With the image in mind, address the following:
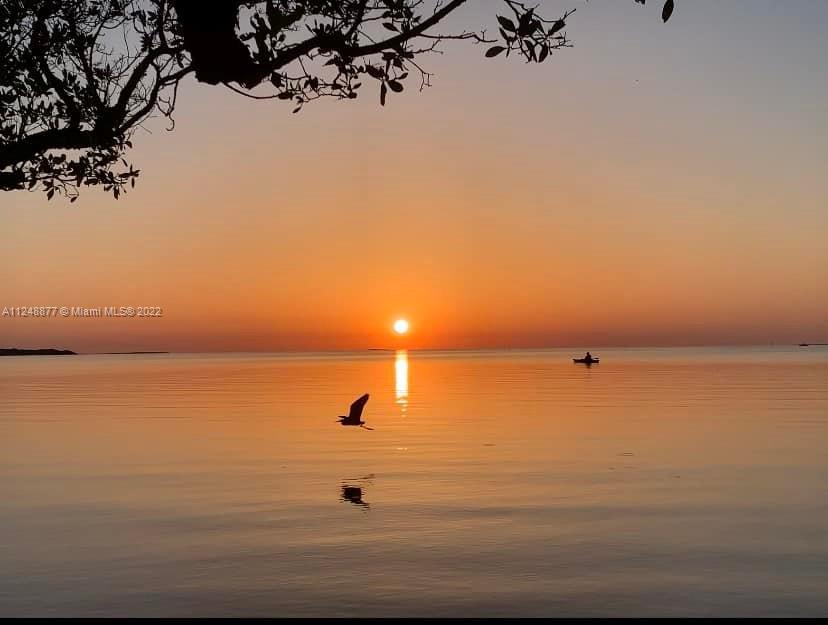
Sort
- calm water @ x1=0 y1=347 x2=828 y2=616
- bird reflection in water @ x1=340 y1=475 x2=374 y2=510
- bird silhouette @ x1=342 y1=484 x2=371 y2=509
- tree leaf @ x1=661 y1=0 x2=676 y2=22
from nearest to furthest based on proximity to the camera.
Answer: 1. tree leaf @ x1=661 y1=0 x2=676 y2=22
2. calm water @ x1=0 y1=347 x2=828 y2=616
3. bird silhouette @ x1=342 y1=484 x2=371 y2=509
4. bird reflection in water @ x1=340 y1=475 x2=374 y2=510

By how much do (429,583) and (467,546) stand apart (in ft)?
8.61

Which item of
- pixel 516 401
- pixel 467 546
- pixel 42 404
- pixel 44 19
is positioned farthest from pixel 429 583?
pixel 42 404

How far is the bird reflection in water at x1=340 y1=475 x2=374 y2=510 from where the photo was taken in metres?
21.2

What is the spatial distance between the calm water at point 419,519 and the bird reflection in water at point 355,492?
0.17 feet

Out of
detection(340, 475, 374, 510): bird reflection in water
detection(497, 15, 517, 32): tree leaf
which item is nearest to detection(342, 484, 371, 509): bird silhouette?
detection(340, 475, 374, 510): bird reflection in water

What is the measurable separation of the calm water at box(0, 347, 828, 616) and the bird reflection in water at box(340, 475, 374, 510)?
5 centimetres

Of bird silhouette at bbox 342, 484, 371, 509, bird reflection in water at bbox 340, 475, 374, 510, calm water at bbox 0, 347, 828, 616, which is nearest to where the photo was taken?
calm water at bbox 0, 347, 828, 616

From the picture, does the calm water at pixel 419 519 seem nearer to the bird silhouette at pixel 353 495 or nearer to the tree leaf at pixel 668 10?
the bird silhouette at pixel 353 495

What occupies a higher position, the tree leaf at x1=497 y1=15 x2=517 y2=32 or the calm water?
the tree leaf at x1=497 y1=15 x2=517 y2=32

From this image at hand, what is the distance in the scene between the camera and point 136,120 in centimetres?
971

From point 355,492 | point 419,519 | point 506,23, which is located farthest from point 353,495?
point 506,23

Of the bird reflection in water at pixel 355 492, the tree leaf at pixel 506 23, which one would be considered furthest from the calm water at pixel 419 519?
the tree leaf at pixel 506 23

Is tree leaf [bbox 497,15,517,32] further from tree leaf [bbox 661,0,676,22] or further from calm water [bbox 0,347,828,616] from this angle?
calm water [bbox 0,347,828,616]

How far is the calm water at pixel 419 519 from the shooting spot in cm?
1338
